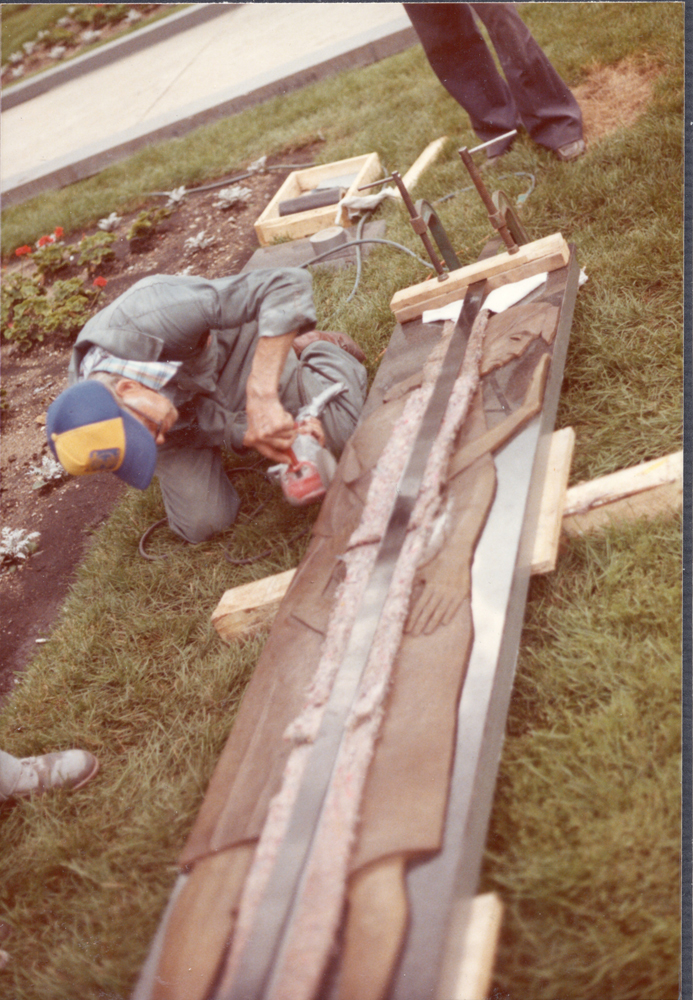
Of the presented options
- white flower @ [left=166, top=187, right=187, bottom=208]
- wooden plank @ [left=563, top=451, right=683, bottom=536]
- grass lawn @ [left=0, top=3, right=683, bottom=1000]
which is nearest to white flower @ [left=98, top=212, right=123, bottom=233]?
white flower @ [left=166, top=187, right=187, bottom=208]

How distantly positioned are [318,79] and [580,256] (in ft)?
15.6

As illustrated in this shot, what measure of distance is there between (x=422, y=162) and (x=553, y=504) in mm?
3282

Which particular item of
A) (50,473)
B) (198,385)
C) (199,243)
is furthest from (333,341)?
(199,243)

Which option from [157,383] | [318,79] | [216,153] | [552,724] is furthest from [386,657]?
[318,79]

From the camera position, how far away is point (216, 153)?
6.26 m

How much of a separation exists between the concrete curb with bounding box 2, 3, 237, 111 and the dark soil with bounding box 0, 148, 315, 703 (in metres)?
4.51

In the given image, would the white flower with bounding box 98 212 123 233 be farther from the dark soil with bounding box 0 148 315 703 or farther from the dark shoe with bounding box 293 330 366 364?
the dark shoe with bounding box 293 330 366 364

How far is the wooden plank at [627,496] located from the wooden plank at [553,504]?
0.07 meters

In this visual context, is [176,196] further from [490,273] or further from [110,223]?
[490,273]

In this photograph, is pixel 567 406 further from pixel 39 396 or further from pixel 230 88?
pixel 230 88

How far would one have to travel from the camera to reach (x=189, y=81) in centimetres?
798

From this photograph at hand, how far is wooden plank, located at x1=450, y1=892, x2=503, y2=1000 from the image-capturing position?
1265 millimetres

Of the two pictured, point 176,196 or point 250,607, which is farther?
point 176,196

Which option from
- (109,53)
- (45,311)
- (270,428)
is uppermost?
(109,53)
